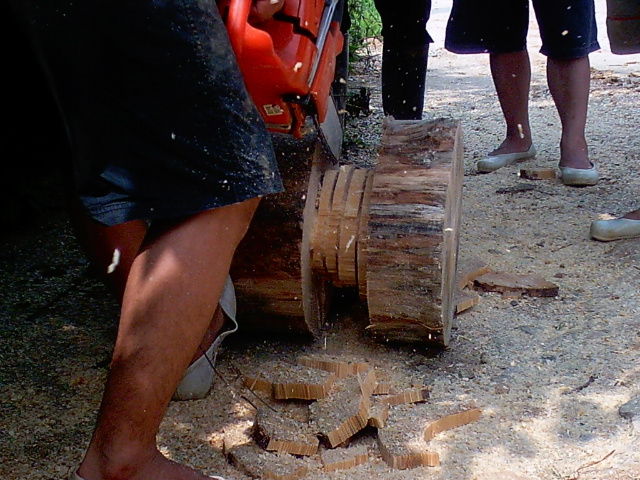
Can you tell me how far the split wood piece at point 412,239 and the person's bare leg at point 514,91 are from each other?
1.80 meters

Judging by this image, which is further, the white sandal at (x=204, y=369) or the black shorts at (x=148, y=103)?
the white sandal at (x=204, y=369)

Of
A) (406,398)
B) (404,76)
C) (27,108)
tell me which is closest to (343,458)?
(406,398)

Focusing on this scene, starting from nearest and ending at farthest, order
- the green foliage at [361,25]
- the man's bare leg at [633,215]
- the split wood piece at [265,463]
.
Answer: the split wood piece at [265,463] < the man's bare leg at [633,215] < the green foliage at [361,25]

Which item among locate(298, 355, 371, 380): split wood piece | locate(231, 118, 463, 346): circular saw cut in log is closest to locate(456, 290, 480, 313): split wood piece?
locate(231, 118, 463, 346): circular saw cut in log

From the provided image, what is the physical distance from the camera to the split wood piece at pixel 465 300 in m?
2.54

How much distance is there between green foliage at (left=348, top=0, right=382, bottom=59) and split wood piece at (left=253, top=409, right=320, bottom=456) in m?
4.27

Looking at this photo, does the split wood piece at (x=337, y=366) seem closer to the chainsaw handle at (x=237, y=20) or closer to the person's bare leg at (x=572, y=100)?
the chainsaw handle at (x=237, y=20)

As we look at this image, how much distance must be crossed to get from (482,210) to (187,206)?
2.32 meters

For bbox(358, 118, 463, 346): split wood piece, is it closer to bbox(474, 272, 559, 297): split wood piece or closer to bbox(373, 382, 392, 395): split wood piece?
bbox(373, 382, 392, 395): split wood piece

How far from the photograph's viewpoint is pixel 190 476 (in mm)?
1542

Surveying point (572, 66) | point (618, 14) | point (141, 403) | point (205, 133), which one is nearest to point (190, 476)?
point (141, 403)

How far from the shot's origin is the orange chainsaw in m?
1.57

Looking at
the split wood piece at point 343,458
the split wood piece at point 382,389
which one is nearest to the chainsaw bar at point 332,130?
the split wood piece at point 382,389

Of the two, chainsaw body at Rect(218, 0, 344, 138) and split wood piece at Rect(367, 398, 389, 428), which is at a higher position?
A: chainsaw body at Rect(218, 0, 344, 138)
